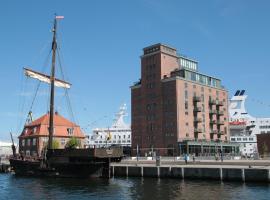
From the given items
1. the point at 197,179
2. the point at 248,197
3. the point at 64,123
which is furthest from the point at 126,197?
the point at 64,123

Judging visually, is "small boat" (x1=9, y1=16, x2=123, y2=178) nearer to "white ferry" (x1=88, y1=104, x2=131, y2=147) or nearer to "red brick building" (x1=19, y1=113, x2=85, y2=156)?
"red brick building" (x1=19, y1=113, x2=85, y2=156)

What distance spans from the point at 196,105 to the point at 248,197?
80634 millimetres

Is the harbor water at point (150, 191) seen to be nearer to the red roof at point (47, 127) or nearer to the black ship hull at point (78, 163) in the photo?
the black ship hull at point (78, 163)

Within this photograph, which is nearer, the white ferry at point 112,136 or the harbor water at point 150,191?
the harbor water at point 150,191

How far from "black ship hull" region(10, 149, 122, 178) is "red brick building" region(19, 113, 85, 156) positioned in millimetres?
44600

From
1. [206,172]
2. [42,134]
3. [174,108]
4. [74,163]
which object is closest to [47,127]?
[42,134]

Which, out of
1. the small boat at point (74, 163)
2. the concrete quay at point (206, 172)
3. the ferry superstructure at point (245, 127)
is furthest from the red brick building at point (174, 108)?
the small boat at point (74, 163)

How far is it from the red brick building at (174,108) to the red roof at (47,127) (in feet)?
57.9

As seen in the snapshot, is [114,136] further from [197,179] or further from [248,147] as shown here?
[197,179]

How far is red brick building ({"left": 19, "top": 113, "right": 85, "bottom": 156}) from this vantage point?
100312mm

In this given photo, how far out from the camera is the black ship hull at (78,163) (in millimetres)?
51469

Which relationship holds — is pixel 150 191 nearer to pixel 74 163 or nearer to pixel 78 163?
pixel 78 163

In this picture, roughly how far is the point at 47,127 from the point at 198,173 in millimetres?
62668

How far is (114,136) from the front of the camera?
184m
